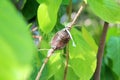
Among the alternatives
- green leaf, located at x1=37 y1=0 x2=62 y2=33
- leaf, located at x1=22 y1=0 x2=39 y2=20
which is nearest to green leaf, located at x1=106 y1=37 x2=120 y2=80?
leaf, located at x1=22 y1=0 x2=39 y2=20

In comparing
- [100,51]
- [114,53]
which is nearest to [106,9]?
[100,51]

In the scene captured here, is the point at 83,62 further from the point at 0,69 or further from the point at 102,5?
the point at 0,69

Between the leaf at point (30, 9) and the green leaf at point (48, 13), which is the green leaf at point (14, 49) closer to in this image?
the green leaf at point (48, 13)

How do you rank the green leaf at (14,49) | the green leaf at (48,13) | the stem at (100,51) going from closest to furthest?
the green leaf at (14,49) < the green leaf at (48,13) < the stem at (100,51)

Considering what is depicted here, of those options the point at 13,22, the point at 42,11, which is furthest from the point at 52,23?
the point at 13,22

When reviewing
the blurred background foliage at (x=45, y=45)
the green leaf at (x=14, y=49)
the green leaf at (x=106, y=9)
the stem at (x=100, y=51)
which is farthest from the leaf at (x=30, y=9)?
the green leaf at (x=14, y=49)

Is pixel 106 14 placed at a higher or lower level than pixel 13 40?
lower

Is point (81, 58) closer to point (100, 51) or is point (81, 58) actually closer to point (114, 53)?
point (100, 51)
